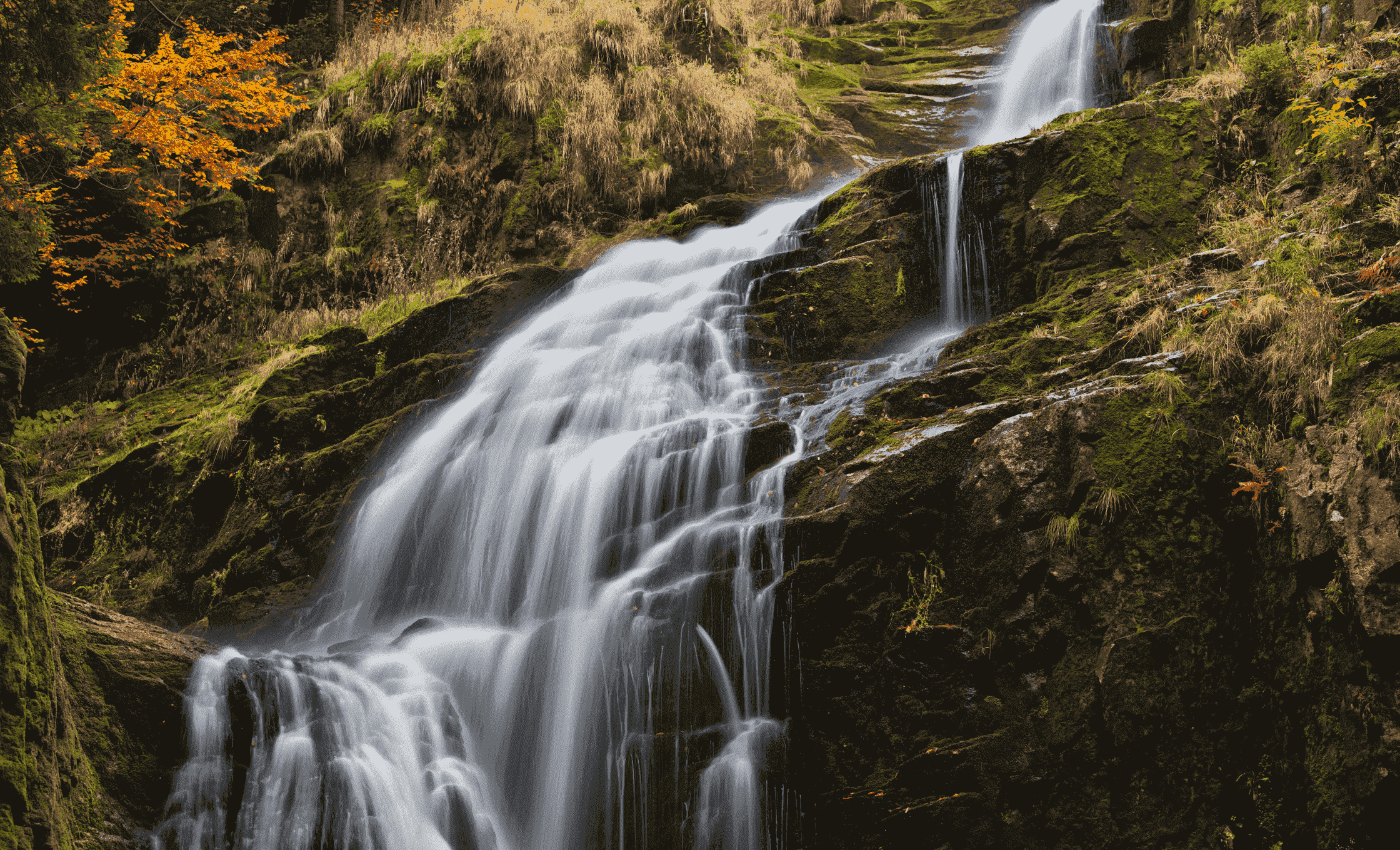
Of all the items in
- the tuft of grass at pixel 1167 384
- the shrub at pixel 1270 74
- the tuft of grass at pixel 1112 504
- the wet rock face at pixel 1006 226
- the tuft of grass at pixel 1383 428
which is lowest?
the tuft of grass at pixel 1112 504

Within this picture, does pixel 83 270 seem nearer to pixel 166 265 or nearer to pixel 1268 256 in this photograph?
pixel 166 265

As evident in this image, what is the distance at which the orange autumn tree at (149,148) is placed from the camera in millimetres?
10805

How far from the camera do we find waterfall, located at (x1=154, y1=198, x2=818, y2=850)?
4250 mm

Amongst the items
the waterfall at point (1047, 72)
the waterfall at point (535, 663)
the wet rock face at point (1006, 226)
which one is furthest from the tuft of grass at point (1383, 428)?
the waterfall at point (1047, 72)

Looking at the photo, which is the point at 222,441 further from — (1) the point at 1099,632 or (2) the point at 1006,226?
(1) the point at 1099,632

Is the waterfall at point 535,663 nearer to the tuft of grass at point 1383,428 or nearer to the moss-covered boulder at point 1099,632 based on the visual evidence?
the moss-covered boulder at point 1099,632

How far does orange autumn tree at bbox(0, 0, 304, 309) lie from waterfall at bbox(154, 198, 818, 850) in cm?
754

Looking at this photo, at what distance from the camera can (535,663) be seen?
200 inches

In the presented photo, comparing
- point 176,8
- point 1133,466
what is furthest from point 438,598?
point 176,8

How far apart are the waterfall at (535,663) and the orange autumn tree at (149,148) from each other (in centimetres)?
754

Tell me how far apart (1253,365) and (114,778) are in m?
5.94

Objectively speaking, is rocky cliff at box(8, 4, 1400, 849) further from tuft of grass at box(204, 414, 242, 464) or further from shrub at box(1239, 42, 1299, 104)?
tuft of grass at box(204, 414, 242, 464)

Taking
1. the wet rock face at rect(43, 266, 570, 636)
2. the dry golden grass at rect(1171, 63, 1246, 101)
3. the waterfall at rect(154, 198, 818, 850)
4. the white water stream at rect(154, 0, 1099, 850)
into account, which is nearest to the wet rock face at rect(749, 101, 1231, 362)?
the dry golden grass at rect(1171, 63, 1246, 101)

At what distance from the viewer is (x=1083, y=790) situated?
372 centimetres
